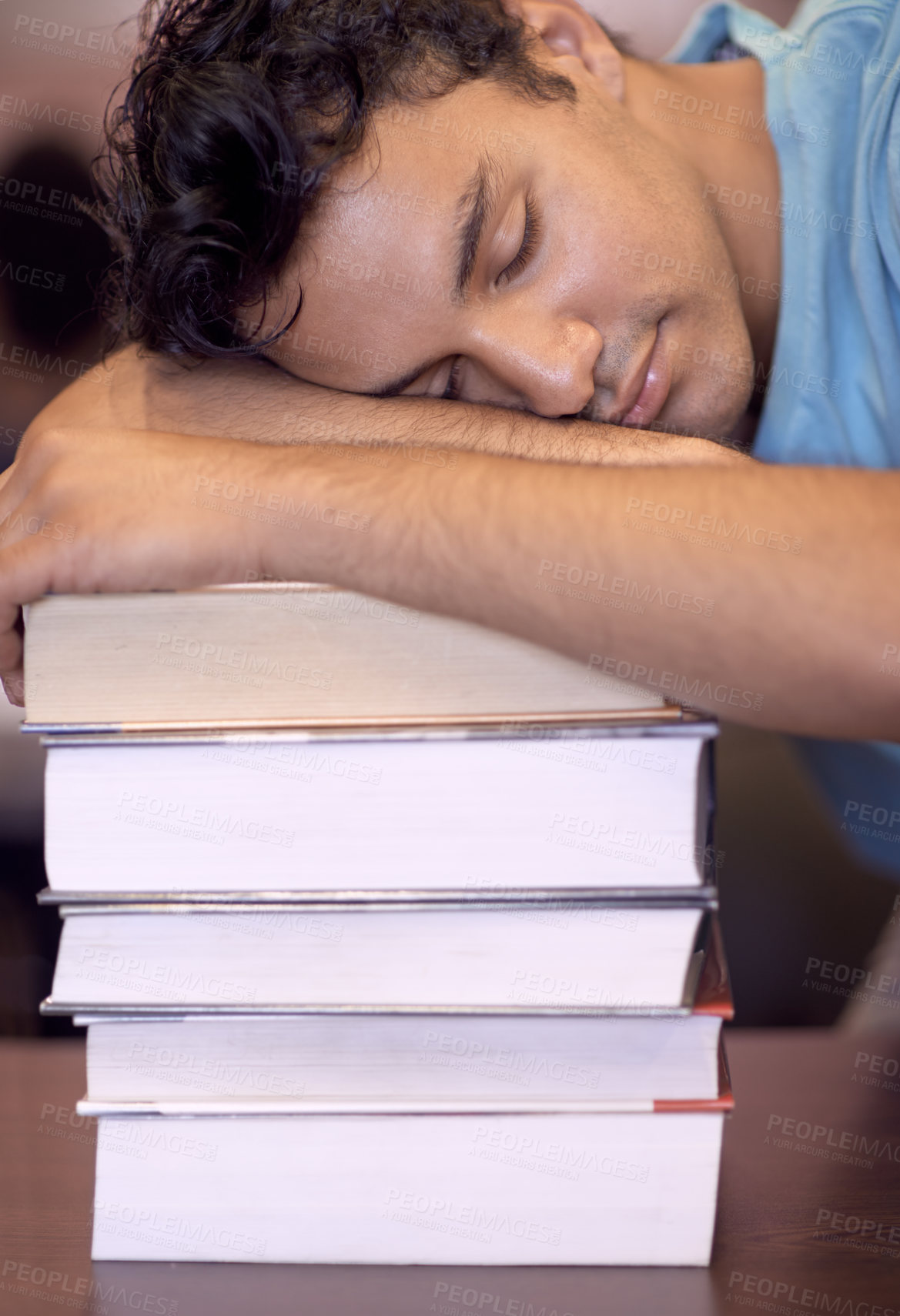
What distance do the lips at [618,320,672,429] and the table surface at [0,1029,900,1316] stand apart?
58cm

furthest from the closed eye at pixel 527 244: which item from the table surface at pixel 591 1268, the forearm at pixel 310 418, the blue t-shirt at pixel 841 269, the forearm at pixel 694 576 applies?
the table surface at pixel 591 1268

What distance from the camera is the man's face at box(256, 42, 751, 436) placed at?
2.64ft

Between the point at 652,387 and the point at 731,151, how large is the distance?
326 mm

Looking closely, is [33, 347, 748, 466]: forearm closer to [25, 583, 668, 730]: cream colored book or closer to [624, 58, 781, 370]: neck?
[25, 583, 668, 730]: cream colored book

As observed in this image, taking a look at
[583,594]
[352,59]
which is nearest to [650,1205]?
[583,594]

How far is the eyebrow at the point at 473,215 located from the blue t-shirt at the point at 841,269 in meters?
0.32

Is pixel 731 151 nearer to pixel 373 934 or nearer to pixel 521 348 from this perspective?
pixel 521 348

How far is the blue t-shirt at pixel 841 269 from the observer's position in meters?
0.91

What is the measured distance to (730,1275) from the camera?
50 centimetres

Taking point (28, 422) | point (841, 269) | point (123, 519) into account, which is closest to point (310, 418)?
point (123, 519)

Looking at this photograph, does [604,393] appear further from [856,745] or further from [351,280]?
[856,745]

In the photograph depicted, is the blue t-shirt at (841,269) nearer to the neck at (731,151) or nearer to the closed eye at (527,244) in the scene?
the neck at (731,151)

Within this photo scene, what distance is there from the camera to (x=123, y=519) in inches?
21.3

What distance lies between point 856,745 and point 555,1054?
0.44 m
